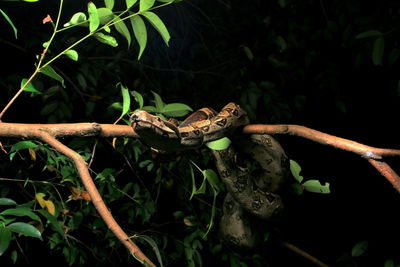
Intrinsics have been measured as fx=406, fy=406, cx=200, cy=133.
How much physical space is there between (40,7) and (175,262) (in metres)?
1.59

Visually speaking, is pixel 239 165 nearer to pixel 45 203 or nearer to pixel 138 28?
pixel 45 203

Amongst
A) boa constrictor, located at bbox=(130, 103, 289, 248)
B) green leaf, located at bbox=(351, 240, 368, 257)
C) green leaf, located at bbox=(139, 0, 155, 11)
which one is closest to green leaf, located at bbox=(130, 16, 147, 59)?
green leaf, located at bbox=(139, 0, 155, 11)

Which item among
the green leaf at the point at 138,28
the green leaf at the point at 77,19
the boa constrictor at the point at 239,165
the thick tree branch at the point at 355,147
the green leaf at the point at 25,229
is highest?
the green leaf at the point at 77,19

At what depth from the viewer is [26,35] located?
204cm

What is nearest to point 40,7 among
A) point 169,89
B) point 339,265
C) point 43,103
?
Result: point 43,103

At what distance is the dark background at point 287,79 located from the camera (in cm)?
216

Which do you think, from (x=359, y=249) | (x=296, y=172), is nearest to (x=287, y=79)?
(x=359, y=249)

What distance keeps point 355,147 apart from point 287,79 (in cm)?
160

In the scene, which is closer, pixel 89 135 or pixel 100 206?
pixel 100 206

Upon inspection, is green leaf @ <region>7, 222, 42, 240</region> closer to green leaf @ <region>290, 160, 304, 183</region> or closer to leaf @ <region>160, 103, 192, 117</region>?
leaf @ <region>160, 103, 192, 117</region>

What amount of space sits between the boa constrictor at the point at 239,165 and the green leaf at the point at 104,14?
0.42 m

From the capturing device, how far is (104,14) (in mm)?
971

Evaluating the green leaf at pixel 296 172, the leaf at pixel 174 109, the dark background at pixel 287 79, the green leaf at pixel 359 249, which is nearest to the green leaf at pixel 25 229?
the leaf at pixel 174 109

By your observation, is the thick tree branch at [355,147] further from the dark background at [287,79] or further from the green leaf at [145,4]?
the dark background at [287,79]
